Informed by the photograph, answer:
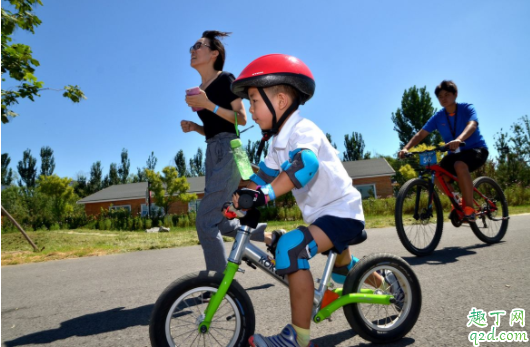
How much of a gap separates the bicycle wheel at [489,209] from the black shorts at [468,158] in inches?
15.4

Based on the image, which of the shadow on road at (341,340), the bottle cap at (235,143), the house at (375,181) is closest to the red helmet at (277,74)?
the bottle cap at (235,143)

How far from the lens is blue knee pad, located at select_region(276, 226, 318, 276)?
1.98 metres

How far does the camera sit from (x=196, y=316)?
1.99m

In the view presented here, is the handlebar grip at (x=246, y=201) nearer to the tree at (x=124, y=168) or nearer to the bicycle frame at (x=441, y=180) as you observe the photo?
the bicycle frame at (x=441, y=180)

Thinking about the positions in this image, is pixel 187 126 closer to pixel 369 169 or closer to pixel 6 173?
pixel 369 169

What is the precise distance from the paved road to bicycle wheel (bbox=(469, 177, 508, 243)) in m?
0.18

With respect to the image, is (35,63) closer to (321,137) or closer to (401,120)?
(321,137)

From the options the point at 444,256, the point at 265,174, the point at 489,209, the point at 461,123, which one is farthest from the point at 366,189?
the point at 265,174

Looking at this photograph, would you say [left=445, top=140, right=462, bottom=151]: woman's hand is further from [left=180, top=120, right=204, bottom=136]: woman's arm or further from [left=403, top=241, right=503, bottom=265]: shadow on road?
[left=180, top=120, right=204, bottom=136]: woman's arm

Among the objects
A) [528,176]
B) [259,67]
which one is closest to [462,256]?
[259,67]

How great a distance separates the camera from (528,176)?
1870 centimetres

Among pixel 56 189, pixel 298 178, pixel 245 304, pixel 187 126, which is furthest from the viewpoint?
pixel 56 189

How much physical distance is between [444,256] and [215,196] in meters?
3.04

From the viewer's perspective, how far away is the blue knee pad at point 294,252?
198cm
